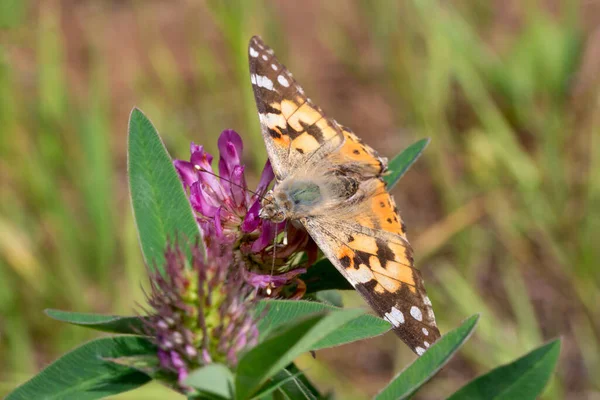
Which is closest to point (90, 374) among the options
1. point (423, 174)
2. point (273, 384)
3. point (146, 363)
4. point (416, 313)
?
point (146, 363)

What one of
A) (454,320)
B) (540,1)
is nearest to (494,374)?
(454,320)

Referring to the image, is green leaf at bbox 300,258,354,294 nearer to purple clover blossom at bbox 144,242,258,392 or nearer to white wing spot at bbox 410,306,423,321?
white wing spot at bbox 410,306,423,321

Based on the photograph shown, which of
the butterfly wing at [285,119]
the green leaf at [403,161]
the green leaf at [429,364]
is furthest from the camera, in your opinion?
the butterfly wing at [285,119]

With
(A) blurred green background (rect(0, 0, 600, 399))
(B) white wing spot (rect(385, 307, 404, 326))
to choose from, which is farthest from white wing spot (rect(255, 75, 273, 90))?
(A) blurred green background (rect(0, 0, 600, 399))

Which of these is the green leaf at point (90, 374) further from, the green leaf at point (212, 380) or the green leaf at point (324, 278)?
the green leaf at point (324, 278)

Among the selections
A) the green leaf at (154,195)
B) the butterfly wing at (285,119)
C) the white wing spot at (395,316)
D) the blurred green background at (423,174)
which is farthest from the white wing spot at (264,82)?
the blurred green background at (423,174)
